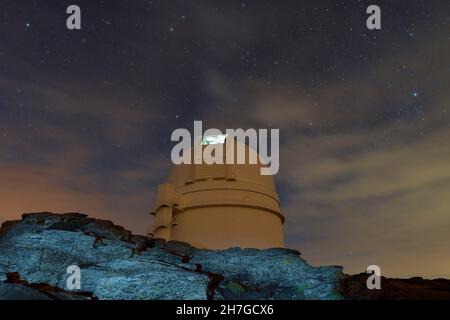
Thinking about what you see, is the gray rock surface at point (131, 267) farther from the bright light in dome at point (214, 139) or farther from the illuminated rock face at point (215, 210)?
the bright light in dome at point (214, 139)

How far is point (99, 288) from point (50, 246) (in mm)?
4146

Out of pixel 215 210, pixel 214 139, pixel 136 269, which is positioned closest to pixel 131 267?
pixel 136 269

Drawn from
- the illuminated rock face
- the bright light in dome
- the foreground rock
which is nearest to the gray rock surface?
the foreground rock

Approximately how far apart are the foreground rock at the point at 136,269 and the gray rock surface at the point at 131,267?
0.09 feet

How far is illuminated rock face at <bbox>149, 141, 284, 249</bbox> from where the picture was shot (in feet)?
77.4

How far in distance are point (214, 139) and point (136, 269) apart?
1412cm

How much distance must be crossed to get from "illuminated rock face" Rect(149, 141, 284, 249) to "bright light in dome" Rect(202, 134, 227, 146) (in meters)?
1.97

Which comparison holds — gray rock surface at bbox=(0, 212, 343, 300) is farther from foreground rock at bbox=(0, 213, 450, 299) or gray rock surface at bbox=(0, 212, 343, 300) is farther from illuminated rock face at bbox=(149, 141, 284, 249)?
illuminated rock face at bbox=(149, 141, 284, 249)

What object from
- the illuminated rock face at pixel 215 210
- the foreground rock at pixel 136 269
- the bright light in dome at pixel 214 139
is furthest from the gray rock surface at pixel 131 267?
the bright light in dome at pixel 214 139

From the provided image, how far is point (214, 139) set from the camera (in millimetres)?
26219

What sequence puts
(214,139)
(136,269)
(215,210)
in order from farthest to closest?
(214,139)
(215,210)
(136,269)

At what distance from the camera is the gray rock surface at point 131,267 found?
11789 millimetres

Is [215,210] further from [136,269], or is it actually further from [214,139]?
[136,269]
